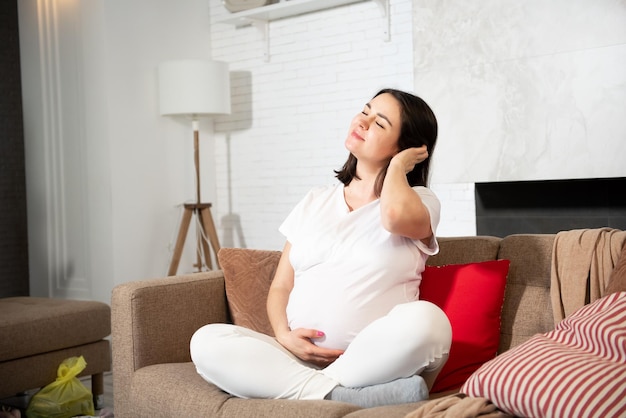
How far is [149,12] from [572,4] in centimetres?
308

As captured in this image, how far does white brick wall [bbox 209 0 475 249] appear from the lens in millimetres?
5363

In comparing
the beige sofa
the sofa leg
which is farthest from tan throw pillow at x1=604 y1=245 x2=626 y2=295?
the sofa leg

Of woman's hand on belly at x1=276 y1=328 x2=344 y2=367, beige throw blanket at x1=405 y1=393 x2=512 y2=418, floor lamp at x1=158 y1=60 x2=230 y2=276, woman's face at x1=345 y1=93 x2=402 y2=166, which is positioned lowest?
beige throw blanket at x1=405 y1=393 x2=512 y2=418

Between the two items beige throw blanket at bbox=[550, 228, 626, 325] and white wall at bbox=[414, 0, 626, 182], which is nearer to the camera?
beige throw blanket at bbox=[550, 228, 626, 325]

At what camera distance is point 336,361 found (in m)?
2.18

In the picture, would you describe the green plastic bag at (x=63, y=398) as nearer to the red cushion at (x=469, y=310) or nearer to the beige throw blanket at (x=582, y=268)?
the red cushion at (x=469, y=310)

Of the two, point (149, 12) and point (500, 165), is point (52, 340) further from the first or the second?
point (149, 12)

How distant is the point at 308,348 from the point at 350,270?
24 cm

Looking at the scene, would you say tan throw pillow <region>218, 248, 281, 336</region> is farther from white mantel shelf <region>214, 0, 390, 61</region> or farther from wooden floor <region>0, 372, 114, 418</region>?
white mantel shelf <region>214, 0, 390, 61</region>

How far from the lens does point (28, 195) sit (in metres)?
6.03

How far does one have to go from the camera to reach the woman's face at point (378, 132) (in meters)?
2.48

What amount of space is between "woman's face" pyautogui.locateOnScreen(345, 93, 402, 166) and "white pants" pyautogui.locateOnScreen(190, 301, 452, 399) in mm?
565

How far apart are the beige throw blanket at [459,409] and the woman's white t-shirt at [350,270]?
1.52 feet

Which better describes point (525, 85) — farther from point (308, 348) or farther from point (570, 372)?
point (570, 372)
